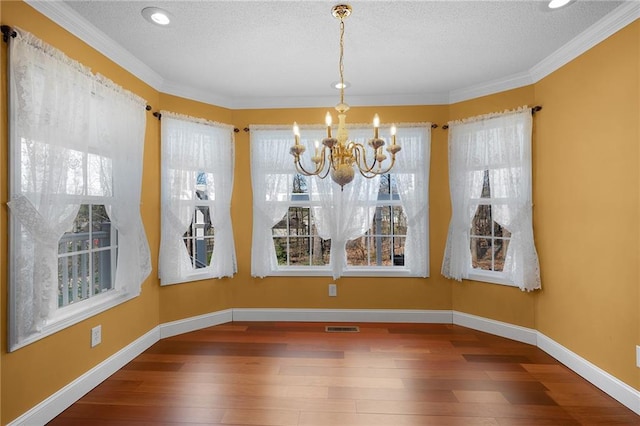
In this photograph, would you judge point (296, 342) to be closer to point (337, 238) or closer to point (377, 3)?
point (337, 238)

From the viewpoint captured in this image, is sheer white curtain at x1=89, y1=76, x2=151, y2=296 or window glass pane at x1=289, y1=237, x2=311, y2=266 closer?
sheer white curtain at x1=89, y1=76, x2=151, y2=296

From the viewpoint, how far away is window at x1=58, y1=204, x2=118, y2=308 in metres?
2.40

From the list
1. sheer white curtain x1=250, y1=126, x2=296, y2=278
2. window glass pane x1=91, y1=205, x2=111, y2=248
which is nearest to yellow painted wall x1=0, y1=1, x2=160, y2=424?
window glass pane x1=91, y1=205, x2=111, y2=248

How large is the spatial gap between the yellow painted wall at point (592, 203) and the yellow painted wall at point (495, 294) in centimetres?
10

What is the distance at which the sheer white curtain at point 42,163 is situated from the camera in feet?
6.06

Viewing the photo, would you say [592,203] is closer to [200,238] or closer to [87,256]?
[200,238]

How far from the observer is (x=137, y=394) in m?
2.36

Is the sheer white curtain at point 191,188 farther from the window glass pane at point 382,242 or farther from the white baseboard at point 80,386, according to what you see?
the window glass pane at point 382,242

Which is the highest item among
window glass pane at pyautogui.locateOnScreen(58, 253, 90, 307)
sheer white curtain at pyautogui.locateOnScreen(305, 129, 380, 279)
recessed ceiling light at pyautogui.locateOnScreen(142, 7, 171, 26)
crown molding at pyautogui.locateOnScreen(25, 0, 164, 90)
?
recessed ceiling light at pyautogui.locateOnScreen(142, 7, 171, 26)

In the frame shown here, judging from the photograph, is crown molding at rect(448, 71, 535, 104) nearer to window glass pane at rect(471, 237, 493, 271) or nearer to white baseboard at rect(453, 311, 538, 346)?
window glass pane at rect(471, 237, 493, 271)

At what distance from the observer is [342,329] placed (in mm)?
3600

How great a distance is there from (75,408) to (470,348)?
3.21 m

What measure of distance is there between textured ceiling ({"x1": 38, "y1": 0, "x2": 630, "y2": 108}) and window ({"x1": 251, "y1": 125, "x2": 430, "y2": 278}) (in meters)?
0.68

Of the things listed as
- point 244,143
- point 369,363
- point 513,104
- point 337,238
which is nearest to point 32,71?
point 244,143
